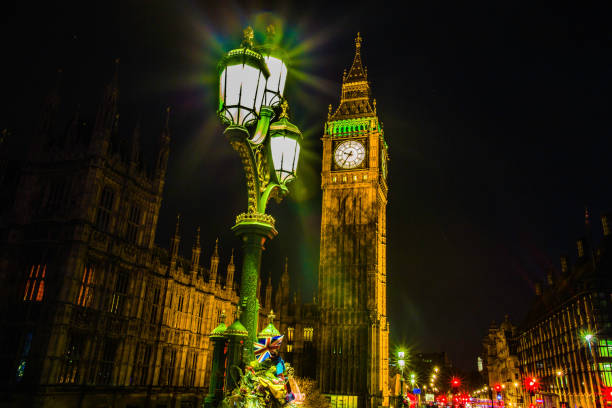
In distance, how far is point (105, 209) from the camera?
31.8 metres

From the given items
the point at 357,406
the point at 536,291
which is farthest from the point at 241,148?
the point at 536,291

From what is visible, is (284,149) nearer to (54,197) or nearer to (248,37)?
(248,37)

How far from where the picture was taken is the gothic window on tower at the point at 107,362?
98.7 feet

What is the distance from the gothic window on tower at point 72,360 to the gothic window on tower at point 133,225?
824cm

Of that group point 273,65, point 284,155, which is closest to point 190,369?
point 284,155

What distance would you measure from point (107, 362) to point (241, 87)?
91.6 feet

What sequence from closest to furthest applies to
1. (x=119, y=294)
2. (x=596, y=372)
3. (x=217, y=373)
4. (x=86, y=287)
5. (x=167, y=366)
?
(x=217, y=373) < (x=86, y=287) < (x=119, y=294) < (x=167, y=366) < (x=596, y=372)


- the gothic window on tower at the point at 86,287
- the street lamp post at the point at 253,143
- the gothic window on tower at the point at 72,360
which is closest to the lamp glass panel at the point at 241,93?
the street lamp post at the point at 253,143

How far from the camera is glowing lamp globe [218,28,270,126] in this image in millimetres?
9227

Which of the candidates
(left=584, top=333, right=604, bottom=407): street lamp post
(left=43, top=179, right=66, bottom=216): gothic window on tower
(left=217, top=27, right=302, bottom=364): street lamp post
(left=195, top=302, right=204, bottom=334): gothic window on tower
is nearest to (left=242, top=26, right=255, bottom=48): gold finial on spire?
(left=217, top=27, right=302, bottom=364): street lamp post

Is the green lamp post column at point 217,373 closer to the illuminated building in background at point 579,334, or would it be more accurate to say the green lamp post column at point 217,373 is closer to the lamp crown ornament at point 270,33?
the lamp crown ornament at point 270,33

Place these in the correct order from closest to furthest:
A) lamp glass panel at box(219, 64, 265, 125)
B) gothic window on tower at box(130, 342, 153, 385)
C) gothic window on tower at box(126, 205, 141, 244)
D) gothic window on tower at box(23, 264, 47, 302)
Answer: lamp glass panel at box(219, 64, 265, 125) → gothic window on tower at box(23, 264, 47, 302) → gothic window on tower at box(130, 342, 153, 385) → gothic window on tower at box(126, 205, 141, 244)

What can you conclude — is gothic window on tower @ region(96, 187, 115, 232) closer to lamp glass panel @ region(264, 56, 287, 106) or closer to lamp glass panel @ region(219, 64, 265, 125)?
lamp glass panel @ region(264, 56, 287, 106)

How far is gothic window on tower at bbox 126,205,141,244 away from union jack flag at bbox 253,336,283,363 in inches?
1094
